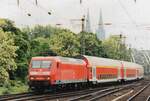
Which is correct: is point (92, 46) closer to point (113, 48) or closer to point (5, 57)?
point (113, 48)

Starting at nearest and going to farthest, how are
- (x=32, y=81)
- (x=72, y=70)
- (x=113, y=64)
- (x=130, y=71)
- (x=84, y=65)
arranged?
(x=32, y=81)
(x=72, y=70)
(x=84, y=65)
(x=113, y=64)
(x=130, y=71)

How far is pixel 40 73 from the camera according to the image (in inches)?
1603

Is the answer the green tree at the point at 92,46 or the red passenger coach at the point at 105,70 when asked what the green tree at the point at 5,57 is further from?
the green tree at the point at 92,46

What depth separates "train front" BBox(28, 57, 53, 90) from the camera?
40.3 metres

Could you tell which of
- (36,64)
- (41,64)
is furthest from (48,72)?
(36,64)

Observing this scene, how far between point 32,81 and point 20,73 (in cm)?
3391

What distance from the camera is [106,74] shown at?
6169 cm

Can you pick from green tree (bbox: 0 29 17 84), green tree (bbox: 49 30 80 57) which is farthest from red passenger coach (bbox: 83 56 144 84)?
green tree (bbox: 49 30 80 57)

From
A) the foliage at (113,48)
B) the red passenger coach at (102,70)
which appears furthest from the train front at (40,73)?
the foliage at (113,48)

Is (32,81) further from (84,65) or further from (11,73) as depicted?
(11,73)

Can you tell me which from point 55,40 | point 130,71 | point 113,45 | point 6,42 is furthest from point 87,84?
point 113,45

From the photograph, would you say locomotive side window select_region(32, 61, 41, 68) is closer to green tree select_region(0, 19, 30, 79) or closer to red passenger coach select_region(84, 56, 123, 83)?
red passenger coach select_region(84, 56, 123, 83)

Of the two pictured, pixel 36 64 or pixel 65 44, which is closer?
pixel 36 64

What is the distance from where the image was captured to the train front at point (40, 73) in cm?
4031
